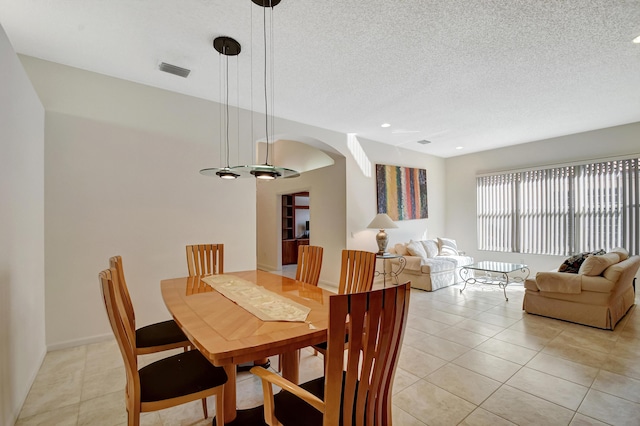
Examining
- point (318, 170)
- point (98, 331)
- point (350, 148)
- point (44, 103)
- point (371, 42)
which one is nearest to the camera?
point (371, 42)

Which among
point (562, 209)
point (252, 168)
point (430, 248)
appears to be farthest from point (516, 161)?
point (252, 168)

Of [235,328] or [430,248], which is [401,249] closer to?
[430,248]

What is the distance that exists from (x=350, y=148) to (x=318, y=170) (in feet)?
2.92

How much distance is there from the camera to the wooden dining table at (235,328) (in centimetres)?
127

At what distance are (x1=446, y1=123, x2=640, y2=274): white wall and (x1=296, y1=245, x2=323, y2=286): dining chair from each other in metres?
5.64

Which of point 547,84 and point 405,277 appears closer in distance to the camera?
point 547,84

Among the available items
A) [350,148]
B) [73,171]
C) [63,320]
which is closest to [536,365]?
[350,148]

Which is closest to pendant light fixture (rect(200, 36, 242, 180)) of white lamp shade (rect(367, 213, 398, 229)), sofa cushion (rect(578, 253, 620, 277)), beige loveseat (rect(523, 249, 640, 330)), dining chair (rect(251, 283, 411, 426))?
dining chair (rect(251, 283, 411, 426))

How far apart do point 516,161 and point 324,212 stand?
4408 millimetres

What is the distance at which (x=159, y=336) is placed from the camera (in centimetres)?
210

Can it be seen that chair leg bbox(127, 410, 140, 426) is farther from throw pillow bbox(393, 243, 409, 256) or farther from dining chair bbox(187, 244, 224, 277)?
throw pillow bbox(393, 243, 409, 256)

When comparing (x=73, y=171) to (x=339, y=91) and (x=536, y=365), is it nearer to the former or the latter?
(x=339, y=91)

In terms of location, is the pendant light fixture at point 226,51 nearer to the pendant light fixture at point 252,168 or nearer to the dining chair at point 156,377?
the pendant light fixture at point 252,168

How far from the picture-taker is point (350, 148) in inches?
223
